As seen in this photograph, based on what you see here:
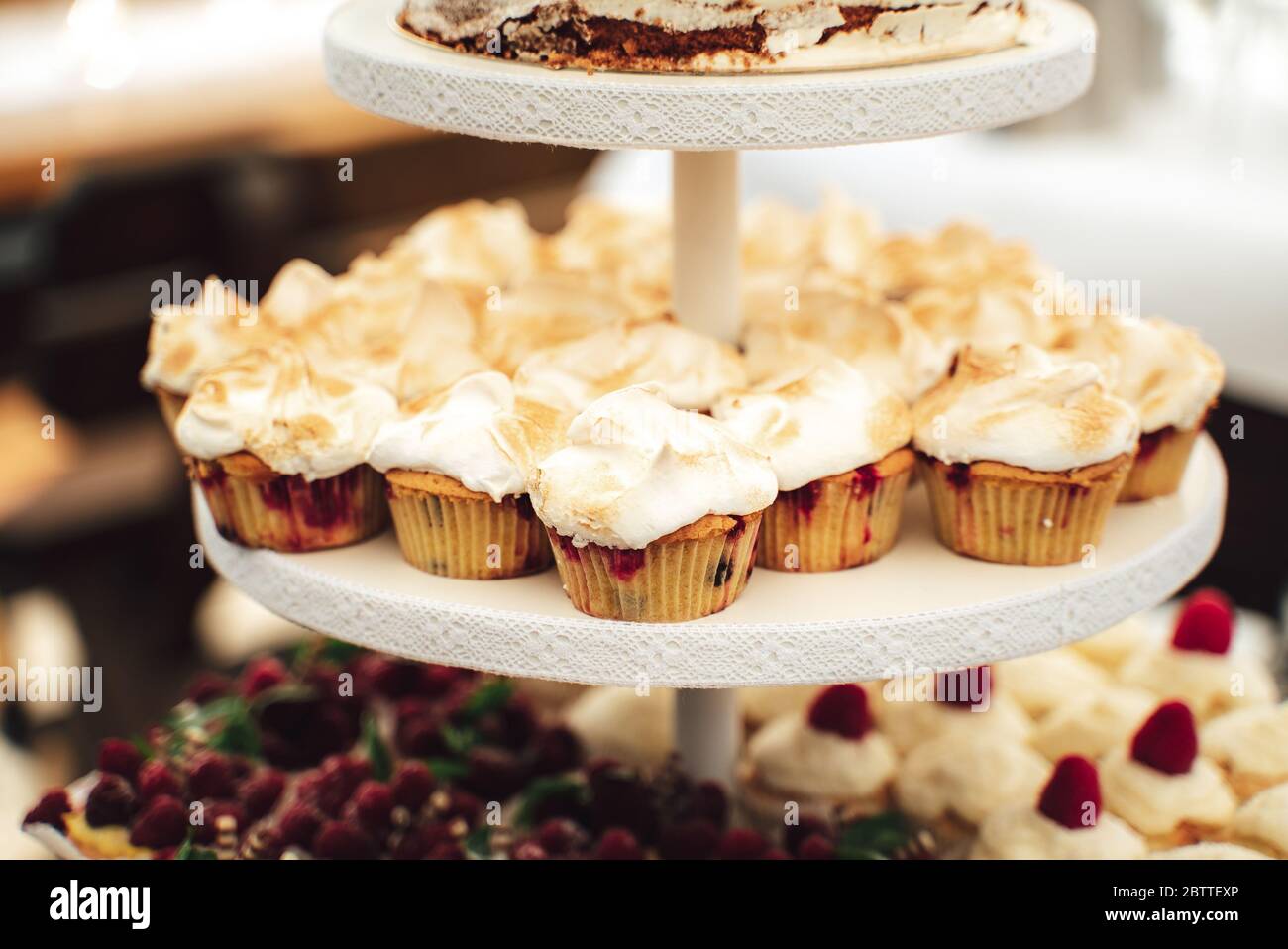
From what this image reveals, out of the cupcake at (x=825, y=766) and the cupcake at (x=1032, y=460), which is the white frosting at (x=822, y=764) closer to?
the cupcake at (x=825, y=766)

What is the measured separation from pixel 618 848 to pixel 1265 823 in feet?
2.49

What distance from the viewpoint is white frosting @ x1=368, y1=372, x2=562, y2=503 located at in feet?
4.64

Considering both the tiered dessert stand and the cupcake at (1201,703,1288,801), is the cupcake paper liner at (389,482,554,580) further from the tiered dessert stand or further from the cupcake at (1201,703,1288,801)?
the cupcake at (1201,703,1288,801)

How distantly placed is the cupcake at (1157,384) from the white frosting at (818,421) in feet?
0.89

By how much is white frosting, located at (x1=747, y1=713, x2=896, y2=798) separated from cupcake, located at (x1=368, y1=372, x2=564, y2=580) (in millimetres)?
554

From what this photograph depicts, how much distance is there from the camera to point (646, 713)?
2.00 m

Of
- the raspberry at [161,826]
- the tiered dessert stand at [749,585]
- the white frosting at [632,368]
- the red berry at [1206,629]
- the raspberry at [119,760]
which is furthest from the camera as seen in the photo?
the red berry at [1206,629]

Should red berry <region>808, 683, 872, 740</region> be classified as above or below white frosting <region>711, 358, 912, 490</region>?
below

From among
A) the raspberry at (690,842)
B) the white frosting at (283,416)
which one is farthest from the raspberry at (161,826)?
the raspberry at (690,842)

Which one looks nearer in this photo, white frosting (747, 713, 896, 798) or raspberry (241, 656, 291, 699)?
white frosting (747, 713, 896, 798)

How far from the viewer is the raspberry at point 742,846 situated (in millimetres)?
1579

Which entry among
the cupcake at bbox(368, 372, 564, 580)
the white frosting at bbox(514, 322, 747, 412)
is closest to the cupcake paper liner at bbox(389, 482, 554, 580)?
the cupcake at bbox(368, 372, 564, 580)

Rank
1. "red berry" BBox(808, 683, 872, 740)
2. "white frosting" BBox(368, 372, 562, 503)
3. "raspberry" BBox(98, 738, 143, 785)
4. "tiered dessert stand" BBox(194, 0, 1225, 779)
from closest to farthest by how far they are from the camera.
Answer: "tiered dessert stand" BBox(194, 0, 1225, 779) < "white frosting" BBox(368, 372, 562, 503) < "raspberry" BBox(98, 738, 143, 785) < "red berry" BBox(808, 683, 872, 740)

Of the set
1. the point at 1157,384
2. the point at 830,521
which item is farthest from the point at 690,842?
the point at 1157,384
